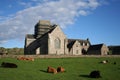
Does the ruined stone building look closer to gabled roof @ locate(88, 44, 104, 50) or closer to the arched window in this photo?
the arched window

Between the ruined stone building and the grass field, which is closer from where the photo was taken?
the grass field

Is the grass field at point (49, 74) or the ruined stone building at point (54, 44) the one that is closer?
the grass field at point (49, 74)

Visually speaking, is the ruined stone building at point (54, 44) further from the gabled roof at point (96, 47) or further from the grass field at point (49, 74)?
the grass field at point (49, 74)

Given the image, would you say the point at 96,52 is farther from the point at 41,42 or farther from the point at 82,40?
the point at 41,42

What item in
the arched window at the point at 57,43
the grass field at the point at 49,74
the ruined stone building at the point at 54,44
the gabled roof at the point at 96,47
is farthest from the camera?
the gabled roof at the point at 96,47

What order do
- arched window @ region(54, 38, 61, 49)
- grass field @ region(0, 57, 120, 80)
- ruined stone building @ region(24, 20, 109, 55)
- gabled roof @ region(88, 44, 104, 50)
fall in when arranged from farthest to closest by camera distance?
1. gabled roof @ region(88, 44, 104, 50)
2. arched window @ region(54, 38, 61, 49)
3. ruined stone building @ region(24, 20, 109, 55)
4. grass field @ region(0, 57, 120, 80)

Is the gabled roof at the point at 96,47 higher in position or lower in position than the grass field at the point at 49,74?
higher

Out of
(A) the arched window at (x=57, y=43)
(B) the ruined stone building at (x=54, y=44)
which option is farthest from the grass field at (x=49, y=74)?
(A) the arched window at (x=57, y=43)

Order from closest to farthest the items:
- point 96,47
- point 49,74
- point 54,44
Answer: point 49,74
point 54,44
point 96,47

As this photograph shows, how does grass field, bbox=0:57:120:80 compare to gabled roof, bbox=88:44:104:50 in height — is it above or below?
below

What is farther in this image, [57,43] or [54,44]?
[57,43]

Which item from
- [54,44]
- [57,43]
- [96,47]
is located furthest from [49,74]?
[96,47]

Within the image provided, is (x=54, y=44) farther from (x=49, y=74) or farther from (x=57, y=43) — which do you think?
(x=49, y=74)

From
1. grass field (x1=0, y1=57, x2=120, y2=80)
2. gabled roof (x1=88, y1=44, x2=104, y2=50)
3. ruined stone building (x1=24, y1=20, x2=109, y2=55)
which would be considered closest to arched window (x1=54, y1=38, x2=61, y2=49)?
ruined stone building (x1=24, y1=20, x2=109, y2=55)
